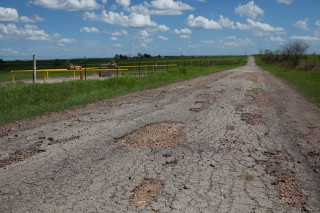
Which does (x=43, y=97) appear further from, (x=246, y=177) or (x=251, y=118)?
(x=246, y=177)

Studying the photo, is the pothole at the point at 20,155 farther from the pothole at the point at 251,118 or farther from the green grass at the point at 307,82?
the green grass at the point at 307,82

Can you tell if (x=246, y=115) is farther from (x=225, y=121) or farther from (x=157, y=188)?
(x=157, y=188)

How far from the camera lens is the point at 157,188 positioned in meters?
2.98

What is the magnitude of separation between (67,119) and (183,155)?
3263 mm

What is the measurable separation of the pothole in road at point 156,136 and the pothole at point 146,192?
119 cm

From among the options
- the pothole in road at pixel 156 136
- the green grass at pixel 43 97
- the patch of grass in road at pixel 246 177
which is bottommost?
the patch of grass in road at pixel 246 177

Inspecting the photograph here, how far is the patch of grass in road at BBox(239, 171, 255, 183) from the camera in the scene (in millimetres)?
3188

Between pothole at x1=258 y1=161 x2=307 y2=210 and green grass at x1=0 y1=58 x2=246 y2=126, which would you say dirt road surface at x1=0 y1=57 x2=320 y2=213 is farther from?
green grass at x1=0 y1=58 x2=246 y2=126

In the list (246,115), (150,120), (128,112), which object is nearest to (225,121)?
(246,115)

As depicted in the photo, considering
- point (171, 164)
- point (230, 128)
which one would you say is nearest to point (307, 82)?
point (230, 128)

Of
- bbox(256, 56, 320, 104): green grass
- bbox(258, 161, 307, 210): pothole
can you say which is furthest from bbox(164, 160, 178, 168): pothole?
bbox(256, 56, 320, 104): green grass

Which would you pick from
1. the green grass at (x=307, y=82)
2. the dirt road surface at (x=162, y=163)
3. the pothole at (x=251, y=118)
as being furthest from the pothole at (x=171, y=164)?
the green grass at (x=307, y=82)

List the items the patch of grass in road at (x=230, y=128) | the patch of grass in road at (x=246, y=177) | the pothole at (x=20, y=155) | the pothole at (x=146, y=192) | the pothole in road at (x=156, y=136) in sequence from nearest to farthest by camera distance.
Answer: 1. the pothole at (x=146, y=192)
2. the patch of grass in road at (x=246, y=177)
3. the pothole at (x=20, y=155)
4. the pothole in road at (x=156, y=136)
5. the patch of grass in road at (x=230, y=128)

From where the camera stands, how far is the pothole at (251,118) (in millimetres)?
5727
